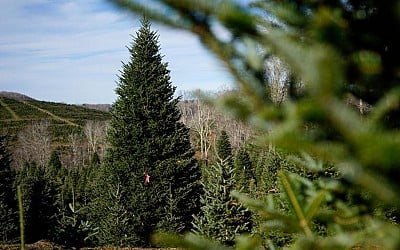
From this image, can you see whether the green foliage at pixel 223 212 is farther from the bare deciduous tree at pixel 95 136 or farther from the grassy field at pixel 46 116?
the grassy field at pixel 46 116

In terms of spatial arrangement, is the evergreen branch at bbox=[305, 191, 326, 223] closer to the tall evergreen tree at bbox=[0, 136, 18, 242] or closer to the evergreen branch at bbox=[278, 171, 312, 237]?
the evergreen branch at bbox=[278, 171, 312, 237]

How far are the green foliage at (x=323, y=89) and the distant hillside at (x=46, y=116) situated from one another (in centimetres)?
7568

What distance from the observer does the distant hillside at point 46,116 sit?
253ft

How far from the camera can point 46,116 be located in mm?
89625

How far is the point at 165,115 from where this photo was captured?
2039cm

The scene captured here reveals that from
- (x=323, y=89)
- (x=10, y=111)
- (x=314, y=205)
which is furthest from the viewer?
(x=10, y=111)

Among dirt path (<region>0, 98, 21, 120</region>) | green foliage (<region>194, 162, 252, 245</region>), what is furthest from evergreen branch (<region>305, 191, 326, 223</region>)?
dirt path (<region>0, 98, 21, 120</region>)

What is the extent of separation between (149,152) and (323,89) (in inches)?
766

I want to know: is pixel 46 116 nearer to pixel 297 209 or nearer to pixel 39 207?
pixel 39 207

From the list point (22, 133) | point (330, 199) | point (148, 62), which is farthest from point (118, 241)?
point (22, 133)

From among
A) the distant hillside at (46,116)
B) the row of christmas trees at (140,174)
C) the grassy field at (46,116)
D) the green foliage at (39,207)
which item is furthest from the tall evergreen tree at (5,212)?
the distant hillside at (46,116)

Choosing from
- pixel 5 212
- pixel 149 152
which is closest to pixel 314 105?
pixel 149 152

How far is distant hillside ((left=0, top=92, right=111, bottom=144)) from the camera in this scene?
77000mm

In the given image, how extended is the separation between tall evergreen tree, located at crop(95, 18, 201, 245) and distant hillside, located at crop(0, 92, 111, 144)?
185 feet
